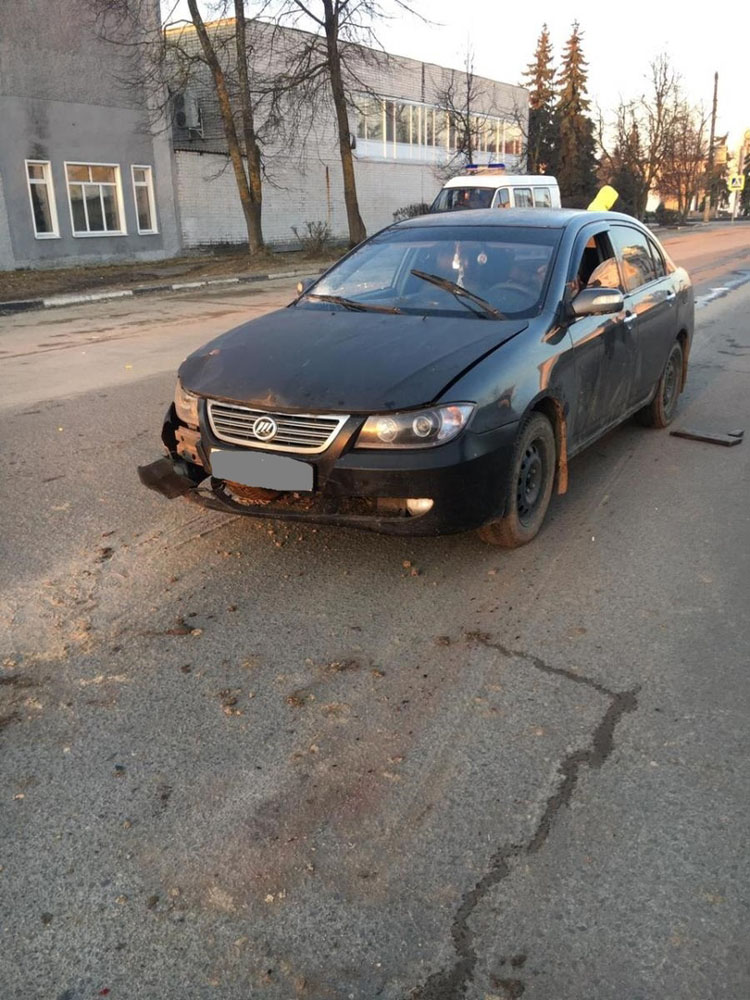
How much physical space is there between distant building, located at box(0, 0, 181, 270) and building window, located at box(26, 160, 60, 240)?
0.09 feet

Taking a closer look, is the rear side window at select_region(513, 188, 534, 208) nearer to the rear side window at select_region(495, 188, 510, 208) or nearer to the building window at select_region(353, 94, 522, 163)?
the rear side window at select_region(495, 188, 510, 208)

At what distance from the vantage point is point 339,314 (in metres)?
4.80

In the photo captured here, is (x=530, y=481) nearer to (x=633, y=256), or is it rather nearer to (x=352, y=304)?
(x=352, y=304)

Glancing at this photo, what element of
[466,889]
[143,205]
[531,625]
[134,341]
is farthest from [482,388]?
[143,205]

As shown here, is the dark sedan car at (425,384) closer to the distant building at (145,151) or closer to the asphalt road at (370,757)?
the asphalt road at (370,757)

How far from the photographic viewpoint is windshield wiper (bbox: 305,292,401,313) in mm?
4805

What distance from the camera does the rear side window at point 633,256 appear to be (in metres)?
5.72

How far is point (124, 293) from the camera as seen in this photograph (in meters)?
18.3

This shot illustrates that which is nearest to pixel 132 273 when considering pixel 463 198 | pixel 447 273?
pixel 463 198

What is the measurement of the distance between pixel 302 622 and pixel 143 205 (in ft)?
87.8

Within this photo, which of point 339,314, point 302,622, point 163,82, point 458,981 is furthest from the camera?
point 163,82

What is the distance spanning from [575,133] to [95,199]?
1494 inches

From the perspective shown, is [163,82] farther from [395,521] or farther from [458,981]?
[458,981]

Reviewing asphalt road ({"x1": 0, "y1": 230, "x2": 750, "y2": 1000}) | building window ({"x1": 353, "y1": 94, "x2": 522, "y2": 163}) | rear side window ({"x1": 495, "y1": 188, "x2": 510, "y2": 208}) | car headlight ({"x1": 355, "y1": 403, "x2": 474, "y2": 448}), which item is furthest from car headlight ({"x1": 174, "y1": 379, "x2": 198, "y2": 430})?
building window ({"x1": 353, "y1": 94, "x2": 522, "y2": 163})
